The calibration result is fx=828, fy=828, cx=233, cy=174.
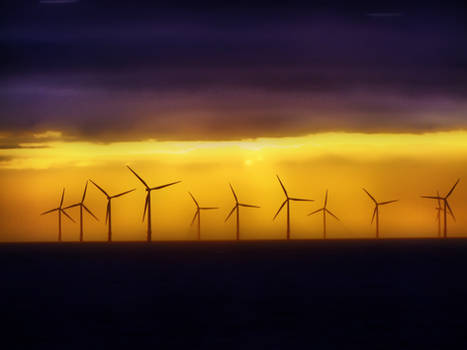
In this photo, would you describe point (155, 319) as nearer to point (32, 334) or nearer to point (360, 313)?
point (32, 334)

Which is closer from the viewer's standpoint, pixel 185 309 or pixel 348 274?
pixel 185 309

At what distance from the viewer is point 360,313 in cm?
4009

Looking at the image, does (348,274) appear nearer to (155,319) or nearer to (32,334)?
(155,319)

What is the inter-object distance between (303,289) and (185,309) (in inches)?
703

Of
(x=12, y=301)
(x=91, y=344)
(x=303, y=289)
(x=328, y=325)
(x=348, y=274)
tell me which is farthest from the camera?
(x=348, y=274)

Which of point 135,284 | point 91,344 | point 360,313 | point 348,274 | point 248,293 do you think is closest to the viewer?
point 91,344

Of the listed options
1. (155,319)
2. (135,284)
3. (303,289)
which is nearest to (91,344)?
(155,319)

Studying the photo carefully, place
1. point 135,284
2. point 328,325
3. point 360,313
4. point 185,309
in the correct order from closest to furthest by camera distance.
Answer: point 328,325 < point 360,313 < point 185,309 < point 135,284

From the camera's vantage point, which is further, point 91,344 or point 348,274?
point 348,274

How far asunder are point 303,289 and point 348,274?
2143 centimetres

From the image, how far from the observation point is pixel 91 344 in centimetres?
2822

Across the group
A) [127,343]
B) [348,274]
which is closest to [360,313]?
[127,343]

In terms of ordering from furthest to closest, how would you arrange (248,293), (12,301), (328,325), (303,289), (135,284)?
(135,284)
(303,289)
(248,293)
(12,301)
(328,325)

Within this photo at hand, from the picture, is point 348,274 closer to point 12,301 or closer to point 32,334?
point 12,301
